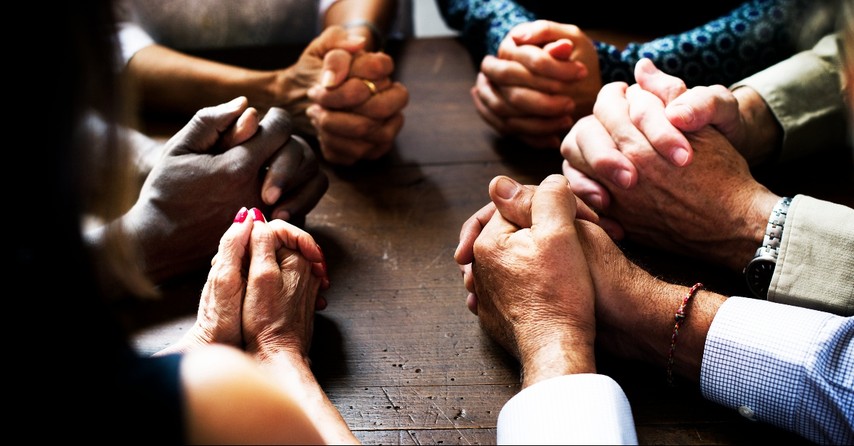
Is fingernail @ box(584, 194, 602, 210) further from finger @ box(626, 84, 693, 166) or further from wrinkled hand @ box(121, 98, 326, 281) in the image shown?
wrinkled hand @ box(121, 98, 326, 281)

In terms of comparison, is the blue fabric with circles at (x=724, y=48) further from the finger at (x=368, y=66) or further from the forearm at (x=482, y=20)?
the finger at (x=368, y=66)

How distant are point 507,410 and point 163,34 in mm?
850

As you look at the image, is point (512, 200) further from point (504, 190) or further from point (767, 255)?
point (767, 255)

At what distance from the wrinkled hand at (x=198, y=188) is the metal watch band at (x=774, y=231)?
27.5 inches

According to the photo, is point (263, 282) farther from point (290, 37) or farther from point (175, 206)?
point (290, 37)

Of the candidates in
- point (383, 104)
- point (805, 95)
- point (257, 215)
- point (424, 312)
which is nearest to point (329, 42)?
point (383, 104)

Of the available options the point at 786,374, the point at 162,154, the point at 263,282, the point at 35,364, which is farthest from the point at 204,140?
the point at 786,374

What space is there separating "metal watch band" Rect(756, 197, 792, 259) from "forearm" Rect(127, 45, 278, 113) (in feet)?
2.71

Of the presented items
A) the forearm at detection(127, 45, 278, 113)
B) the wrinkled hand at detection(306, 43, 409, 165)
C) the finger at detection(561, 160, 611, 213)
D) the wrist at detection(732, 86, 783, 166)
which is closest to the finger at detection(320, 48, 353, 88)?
the wrinkled hand at detection(306, 43, 409, 165)

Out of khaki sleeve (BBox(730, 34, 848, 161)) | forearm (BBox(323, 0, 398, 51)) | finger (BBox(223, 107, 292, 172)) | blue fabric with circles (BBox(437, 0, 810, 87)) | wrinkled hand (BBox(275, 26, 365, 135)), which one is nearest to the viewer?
finger (BBox(223, 107, 292, 172))

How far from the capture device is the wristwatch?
3.11ft

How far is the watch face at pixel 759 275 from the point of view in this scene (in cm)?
95

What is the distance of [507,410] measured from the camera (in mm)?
767

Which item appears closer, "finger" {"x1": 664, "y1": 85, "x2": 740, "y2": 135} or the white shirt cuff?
the white shirt cuff
